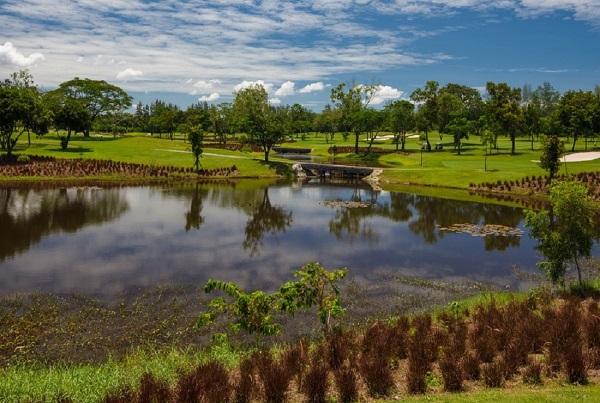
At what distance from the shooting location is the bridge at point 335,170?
2714 inches

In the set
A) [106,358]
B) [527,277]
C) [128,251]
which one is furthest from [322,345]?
[128,251]

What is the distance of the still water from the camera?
20.9 meters

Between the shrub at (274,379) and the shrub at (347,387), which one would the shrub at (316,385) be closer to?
the shrub at (347,387)

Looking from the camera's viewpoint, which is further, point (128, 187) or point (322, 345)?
point (128, 187)

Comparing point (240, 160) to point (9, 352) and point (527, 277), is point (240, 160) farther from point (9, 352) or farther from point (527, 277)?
point (9, 352)

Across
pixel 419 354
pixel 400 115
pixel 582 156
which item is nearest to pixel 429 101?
pixel 400 115

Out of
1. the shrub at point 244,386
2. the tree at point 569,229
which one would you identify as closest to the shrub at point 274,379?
the shrub at point 244,386

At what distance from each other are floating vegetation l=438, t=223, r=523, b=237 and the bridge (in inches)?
1382

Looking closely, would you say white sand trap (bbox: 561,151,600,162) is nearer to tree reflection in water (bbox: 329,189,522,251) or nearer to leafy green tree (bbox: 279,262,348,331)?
tree reflection in water (bbox: 329,189,522,251)

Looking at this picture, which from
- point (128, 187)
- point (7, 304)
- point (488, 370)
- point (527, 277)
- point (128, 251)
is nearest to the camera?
point (488, 370)

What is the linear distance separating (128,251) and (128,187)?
28.1 m

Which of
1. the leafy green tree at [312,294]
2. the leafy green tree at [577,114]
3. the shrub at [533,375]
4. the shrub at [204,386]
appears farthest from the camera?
the leafy green tree at [577,114]

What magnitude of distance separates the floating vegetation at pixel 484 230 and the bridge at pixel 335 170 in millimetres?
35096

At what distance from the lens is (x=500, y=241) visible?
29.4 m
